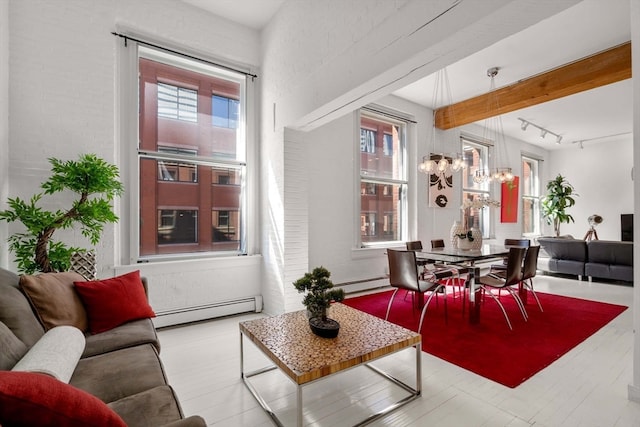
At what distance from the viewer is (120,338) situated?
1.85m

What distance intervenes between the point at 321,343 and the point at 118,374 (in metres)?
1.07

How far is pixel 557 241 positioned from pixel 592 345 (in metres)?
3.81

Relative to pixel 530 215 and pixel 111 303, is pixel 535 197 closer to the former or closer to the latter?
pixel 530 215

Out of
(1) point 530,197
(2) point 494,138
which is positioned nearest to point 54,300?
(2) point 494,138

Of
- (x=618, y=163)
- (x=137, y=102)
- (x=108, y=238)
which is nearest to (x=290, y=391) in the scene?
(x=108, y=238)

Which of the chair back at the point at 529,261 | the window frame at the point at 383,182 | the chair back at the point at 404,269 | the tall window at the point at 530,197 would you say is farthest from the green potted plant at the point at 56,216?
the tall window at the point at 530,197

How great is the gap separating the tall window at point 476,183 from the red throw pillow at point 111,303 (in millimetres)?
6431

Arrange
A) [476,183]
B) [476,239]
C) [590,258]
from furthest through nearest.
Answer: [476,183] < [590,258] < [476,239]

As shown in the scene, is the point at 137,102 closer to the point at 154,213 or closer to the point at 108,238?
the point at 154,213

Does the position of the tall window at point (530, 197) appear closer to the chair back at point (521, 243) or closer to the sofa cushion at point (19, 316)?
the chair back at point (521, 243)

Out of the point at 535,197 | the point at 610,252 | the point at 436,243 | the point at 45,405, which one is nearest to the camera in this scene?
the point at 45,405

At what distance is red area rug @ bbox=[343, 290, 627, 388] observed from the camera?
8.04 feet

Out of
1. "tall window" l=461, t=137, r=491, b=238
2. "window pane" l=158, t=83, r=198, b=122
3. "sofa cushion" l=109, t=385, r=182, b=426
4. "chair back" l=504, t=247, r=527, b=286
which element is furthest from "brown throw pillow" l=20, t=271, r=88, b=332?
"tall window" l=461, t=137, r=491, b=238

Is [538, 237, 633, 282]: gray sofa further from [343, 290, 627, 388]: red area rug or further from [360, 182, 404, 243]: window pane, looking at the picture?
[360, 182, 404, 243]: window pane
